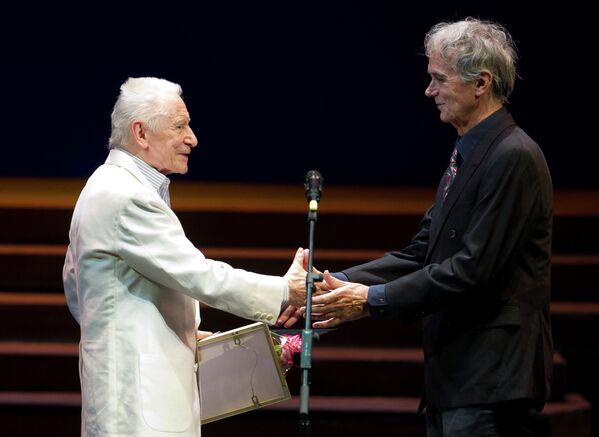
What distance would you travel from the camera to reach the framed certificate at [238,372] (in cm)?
299

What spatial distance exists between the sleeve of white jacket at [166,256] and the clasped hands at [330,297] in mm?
223

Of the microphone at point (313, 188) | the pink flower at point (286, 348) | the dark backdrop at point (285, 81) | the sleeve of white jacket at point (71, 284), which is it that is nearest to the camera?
the microphone at point (313, 188)

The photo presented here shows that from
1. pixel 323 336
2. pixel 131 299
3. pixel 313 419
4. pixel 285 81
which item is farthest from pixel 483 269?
pixel 285 81

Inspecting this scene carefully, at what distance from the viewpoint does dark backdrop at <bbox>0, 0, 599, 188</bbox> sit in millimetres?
6227

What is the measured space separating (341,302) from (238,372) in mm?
360

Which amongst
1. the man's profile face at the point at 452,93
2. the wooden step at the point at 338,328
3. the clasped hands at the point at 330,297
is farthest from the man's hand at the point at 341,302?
the wooden step at the point at 338,328

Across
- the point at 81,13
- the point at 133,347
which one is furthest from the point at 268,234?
the point at 133,347

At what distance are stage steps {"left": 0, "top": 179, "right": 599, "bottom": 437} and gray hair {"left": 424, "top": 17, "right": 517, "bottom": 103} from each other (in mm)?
2110

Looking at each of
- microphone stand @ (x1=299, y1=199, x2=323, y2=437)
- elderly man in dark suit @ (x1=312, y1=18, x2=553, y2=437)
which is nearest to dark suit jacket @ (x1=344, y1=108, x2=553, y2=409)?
elderly man in dark suit @ (x1=312, y1=18, x2=553, y2=437)

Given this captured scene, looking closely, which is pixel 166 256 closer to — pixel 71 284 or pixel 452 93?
pixel 71 284

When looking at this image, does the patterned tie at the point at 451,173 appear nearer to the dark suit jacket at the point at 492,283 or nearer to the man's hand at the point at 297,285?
the dark suit jacket at the point at 492,283

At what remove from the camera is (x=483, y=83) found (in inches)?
111

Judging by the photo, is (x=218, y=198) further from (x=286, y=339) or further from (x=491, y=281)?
(x=491, y=281)

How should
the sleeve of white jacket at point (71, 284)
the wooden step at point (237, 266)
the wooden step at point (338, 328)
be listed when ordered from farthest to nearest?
the wooden step at point (237, 266), the wooden step at point (338, 328), the sleeve of white jacket at point (71, 284)
